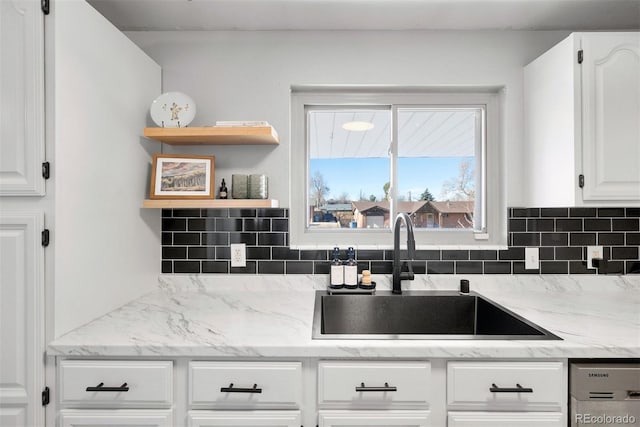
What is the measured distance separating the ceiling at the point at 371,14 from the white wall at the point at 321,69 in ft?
0.19

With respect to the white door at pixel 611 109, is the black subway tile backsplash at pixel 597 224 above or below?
below

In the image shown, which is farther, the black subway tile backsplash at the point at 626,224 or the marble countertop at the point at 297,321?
the black subway tile backsplash at the point at 626,224

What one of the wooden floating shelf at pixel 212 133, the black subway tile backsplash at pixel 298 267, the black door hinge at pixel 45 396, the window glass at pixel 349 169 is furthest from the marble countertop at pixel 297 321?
the wooden floating shelf at pixel 212 133

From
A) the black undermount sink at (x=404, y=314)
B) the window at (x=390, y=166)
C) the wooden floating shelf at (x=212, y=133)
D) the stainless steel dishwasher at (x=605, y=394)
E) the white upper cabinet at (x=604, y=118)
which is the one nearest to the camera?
the stainless steel dishwasher at (x=605, y=394)

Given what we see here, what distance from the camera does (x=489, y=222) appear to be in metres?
2.05

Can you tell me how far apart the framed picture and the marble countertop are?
0.46 m

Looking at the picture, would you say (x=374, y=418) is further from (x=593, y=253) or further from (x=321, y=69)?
(x=321, y=69)

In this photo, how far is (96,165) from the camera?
4.74 ft

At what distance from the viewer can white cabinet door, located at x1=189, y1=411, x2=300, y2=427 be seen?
1218 millimetres

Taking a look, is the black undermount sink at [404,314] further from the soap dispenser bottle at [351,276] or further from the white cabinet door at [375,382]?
the white cabinet door at [375,382]

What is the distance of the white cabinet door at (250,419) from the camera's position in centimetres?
122

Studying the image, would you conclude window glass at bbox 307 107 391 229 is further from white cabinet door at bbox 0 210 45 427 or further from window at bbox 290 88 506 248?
white cabinet door at bbox 0 210 45 427

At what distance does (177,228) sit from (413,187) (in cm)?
129

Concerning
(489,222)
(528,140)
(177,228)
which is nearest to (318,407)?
(177,228)
